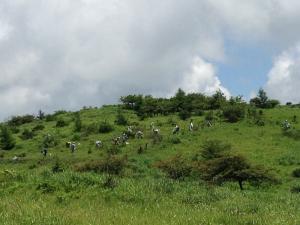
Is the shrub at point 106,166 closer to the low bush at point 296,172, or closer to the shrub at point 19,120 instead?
the low bush at point 296,172

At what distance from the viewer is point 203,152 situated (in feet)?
127

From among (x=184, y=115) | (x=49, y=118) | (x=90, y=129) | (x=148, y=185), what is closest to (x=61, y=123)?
(x=90, y=129)

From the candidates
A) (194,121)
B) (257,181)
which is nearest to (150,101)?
(194,121)

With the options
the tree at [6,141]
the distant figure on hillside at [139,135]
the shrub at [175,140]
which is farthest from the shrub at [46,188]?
the tree at [6,141]

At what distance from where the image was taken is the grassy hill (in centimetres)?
1466

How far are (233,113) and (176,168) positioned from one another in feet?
68.8

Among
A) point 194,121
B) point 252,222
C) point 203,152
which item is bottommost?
point 252,222

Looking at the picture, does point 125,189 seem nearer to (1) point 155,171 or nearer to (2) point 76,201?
(2) point 76,201

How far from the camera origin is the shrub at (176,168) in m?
32.6

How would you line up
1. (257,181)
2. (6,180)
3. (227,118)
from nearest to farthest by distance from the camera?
(6,180), (257,181), (227,118)

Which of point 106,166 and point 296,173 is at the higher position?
point 106,166

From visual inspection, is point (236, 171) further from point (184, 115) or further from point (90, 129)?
point (184, 115)

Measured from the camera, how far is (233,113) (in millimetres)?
52625

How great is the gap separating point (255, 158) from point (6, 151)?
73.7 ft
